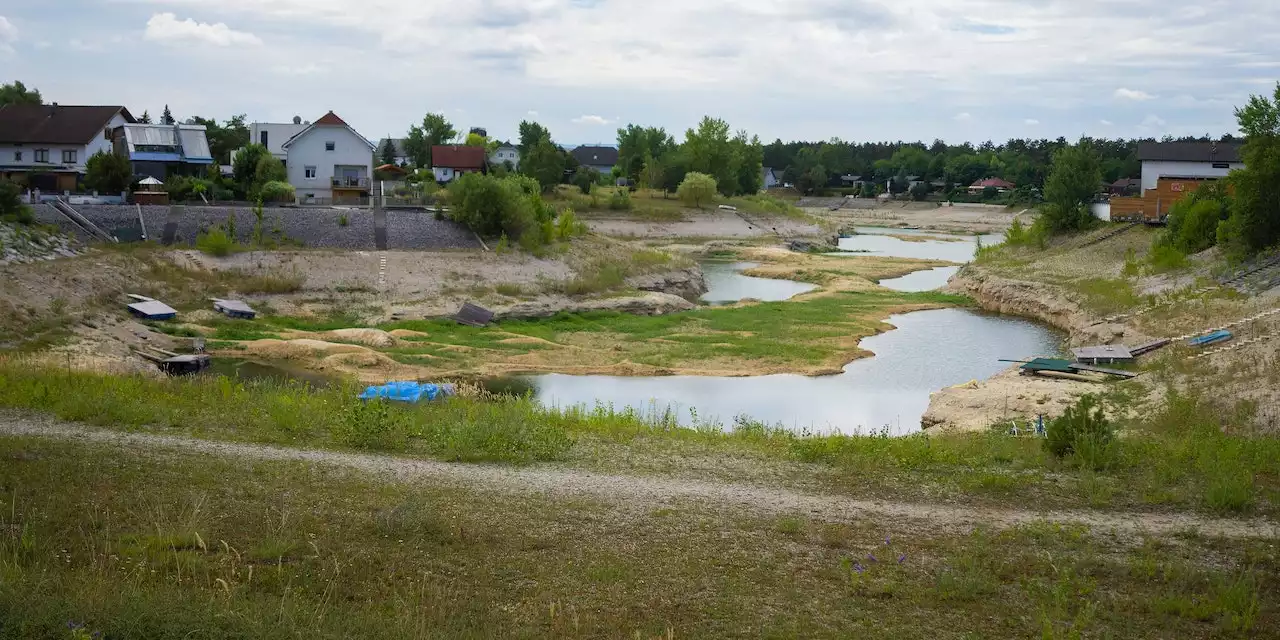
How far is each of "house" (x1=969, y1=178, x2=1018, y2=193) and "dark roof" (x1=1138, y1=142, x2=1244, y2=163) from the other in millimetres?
70651

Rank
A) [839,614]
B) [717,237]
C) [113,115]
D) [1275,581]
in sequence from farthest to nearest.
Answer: [717,237] < [113,115] < [1275,581] < [839,614]

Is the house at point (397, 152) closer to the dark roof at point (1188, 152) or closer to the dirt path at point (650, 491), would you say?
the dark roof at point (1188, 152)

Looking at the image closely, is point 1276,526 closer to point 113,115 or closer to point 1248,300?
point 1248,300

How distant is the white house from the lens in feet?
236

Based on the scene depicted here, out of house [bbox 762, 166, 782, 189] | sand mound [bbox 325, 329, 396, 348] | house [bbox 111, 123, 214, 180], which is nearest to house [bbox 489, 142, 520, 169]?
house [bbox 762, 166, 782, 189]

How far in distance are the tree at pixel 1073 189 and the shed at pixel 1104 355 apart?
99.1ft

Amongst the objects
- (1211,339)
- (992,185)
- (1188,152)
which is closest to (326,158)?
(1211,339)

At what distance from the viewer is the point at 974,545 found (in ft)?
40.4

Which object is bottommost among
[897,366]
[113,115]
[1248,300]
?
[897,366]

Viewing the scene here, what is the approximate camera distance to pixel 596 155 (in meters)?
174

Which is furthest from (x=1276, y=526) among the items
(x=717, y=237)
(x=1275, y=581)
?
(x=717, y=237)

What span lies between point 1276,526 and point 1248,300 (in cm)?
2608

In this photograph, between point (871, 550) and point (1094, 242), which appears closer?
point (871, 550)

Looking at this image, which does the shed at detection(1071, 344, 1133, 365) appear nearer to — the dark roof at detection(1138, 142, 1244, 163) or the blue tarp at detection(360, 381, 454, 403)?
the blue tarp at detection(360, 381, 454, 403)
